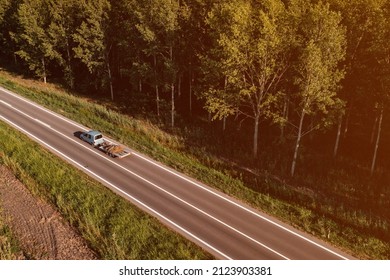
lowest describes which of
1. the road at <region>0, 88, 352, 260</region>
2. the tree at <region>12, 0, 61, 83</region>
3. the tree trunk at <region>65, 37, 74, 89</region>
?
the road at <region>0, 88, 352, 260</region>

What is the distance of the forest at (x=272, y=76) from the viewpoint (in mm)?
34250

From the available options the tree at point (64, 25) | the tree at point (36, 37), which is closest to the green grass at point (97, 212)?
the tree at point (64, 25)

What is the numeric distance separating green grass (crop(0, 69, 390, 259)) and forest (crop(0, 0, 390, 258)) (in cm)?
149

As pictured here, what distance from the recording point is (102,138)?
41.9 m

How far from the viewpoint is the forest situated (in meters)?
34.2

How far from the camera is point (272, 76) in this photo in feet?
135

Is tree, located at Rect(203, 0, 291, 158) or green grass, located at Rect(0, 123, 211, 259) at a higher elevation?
tree, located at Rect(203, 0, 291, 158)

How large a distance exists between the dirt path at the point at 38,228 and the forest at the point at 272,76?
1925cm

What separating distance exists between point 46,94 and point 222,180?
37888mm

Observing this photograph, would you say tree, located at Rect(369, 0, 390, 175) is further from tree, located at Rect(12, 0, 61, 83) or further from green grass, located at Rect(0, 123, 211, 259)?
tree, located at Rect(12, 0, 61, 83)

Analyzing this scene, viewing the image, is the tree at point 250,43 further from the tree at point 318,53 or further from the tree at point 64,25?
the tree at point 64,25

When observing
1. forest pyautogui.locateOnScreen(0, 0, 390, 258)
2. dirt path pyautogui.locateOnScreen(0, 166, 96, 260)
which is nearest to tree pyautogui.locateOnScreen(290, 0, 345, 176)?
forest pyautogui.locateOnScreen(0, 0, 390, 258)
